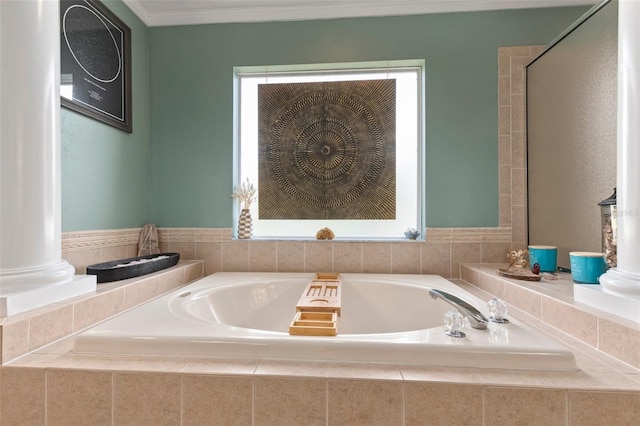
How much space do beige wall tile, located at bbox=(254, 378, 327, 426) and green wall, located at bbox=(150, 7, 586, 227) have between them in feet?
5.00

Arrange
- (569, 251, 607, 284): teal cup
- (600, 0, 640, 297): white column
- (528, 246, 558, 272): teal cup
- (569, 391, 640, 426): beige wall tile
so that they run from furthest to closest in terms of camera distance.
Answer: (528, 246, 558, 272): teal cup
(569, 251, 607, 284): teal cup
(600, 0, 640, 297): white column
(569, 391, 640, 426): beige wall tile

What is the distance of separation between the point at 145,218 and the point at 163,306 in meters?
1.13

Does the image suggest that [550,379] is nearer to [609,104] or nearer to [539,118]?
[609,104]

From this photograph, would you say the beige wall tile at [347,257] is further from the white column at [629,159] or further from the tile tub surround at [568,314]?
the white column at [629,159]

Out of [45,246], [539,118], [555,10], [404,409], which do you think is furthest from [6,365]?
[555,10]

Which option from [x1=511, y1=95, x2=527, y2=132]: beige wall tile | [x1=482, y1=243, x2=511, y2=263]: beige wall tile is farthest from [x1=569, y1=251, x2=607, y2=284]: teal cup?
[x1=511, y1=95, x2=527, y2=132]: beige wall tile

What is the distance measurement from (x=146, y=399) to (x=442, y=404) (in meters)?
0.78

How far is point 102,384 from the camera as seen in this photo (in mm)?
817

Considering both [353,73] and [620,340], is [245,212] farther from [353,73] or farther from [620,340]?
[620,340]

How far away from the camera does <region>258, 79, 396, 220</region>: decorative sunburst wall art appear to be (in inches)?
85.7

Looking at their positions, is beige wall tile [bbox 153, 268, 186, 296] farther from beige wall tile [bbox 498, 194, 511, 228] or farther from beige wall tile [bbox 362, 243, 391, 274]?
beige wall tile [bbox 498, 194, 511, 228]

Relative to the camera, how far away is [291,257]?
2090mm

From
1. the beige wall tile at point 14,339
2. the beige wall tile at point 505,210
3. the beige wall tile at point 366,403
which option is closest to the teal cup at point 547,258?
the beige wall tile at point 505,210

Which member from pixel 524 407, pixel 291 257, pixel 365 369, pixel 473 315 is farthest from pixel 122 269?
pixel 524 407
